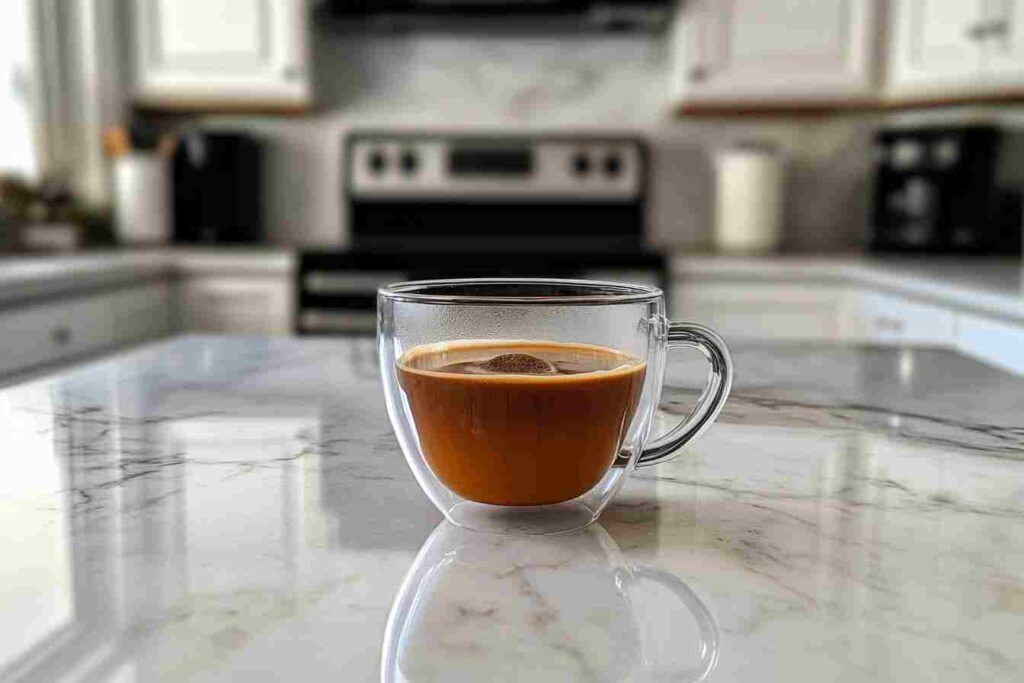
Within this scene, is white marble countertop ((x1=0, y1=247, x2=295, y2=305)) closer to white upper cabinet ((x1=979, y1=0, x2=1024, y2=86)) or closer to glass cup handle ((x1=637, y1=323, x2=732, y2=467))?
glass cup handle ((x1=637, y1=323, x2=732, y2=467))

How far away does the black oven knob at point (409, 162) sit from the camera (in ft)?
10.0

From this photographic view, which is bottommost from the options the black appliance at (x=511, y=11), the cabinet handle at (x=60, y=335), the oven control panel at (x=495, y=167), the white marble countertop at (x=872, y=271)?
the cabinet handle at (x=60, y=335)

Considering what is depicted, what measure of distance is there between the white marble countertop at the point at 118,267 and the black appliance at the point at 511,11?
71 centimetres

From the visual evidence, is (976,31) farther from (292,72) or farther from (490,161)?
(292,72)

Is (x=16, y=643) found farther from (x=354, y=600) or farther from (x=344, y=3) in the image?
(x=344, y=3)

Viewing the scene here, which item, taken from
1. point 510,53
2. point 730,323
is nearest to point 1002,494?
point 730,323

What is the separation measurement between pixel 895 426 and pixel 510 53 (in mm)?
2581

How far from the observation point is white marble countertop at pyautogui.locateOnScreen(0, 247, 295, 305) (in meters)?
1.99

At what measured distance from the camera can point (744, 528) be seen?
51 cm

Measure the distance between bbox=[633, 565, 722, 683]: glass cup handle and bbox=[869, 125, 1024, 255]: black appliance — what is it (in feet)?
8.15

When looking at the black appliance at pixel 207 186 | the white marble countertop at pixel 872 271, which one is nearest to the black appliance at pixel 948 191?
the white marble countertop at pixel 872 271

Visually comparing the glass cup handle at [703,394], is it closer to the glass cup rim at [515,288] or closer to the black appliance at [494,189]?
the glass cup rim at [515,288]

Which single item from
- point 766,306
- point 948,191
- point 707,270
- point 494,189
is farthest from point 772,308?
point 494,189

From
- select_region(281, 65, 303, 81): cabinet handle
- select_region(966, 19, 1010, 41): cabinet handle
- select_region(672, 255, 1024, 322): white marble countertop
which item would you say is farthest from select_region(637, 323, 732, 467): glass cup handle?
select_region(281, 65, 303, 81): cabinet handle
